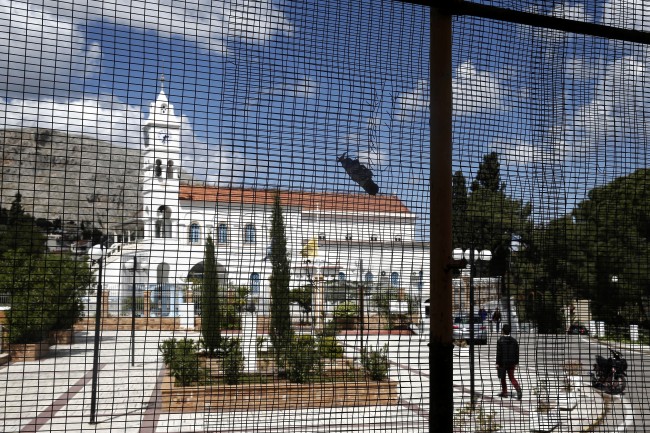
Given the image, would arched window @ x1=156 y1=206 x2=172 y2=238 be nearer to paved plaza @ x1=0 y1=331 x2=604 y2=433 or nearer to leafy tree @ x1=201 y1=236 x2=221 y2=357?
leafy tree @ x1=201 y1=236 x2=221 y2=357

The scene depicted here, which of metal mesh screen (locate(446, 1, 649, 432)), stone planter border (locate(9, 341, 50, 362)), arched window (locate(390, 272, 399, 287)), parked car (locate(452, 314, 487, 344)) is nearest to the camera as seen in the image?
stone planter border (locate(9, 341, 50, 362))

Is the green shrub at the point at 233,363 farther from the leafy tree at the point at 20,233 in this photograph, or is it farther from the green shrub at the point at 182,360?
the leafy tree at the point at 20,233

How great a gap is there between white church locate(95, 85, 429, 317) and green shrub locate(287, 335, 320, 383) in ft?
0.72

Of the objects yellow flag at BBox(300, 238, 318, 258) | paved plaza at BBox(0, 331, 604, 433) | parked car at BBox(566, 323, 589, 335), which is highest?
yellow flag at BBox(300, 238, 318, 258)

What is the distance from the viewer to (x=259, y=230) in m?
2.15

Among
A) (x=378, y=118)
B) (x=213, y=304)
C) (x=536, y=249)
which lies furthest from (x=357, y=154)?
(x=536, y=249)

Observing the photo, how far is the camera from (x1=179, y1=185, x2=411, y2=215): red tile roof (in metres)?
→ 2.03

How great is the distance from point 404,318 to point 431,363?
435 mm

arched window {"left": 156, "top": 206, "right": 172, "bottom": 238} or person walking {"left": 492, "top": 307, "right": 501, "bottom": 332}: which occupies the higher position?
arched window {"left": 156, "top": 206, "right": 172, "bottom": 238}

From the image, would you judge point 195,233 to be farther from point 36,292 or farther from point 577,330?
point 577,330

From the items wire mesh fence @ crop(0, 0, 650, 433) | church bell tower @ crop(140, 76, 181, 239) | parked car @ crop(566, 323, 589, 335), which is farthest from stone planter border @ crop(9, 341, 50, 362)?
parked car @ crop(566, 323, 589, 335)

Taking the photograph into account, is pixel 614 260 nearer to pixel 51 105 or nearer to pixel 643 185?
pixel 643 185

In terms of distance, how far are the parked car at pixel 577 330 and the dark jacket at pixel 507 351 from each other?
0.83ft

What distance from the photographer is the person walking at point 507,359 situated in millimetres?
2484
